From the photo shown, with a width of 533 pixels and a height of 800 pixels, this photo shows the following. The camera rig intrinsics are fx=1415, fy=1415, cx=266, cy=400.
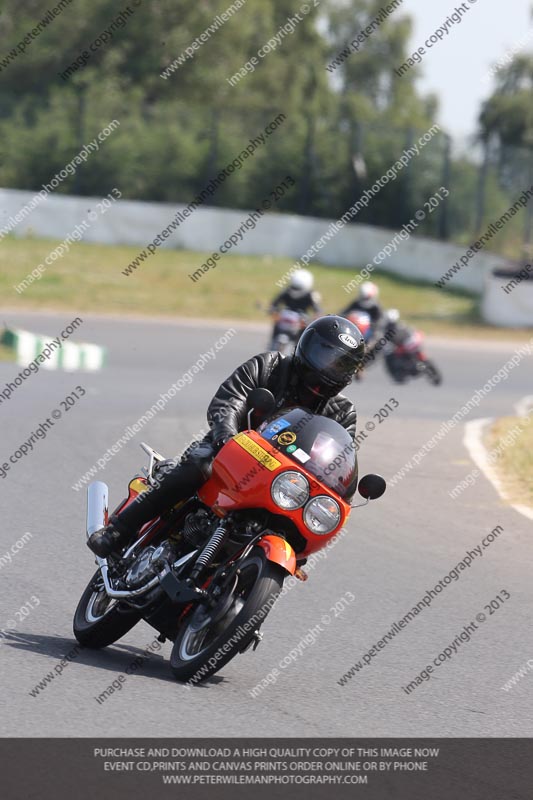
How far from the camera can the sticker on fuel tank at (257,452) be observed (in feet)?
18.8

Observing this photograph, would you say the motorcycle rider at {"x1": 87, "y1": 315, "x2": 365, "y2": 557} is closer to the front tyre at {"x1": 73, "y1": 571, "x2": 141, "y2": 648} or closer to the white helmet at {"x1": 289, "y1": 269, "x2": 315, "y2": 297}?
the front tyre at {"x1": 73, "y1": 571, "x2": 141, "y2": 648}

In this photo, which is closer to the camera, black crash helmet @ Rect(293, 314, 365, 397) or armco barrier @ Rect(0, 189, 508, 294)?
black crash helmet @ Rect(293, 314, 365, 397)

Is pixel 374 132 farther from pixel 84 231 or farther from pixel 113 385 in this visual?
pixel 113 385

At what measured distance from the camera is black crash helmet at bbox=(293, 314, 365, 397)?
6.28 metres

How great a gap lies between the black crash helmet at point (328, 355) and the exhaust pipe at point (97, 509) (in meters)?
1.11

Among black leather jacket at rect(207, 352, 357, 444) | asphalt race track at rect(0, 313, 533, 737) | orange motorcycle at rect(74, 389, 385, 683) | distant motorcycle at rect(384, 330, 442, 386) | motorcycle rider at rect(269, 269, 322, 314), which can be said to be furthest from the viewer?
distant motorcycle at rect(384, 330, 442, 386)

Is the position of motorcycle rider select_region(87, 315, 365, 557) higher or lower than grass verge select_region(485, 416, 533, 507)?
lower

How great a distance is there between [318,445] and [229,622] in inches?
32.8

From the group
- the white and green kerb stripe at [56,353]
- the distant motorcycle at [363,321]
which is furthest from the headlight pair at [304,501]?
the distant motorcycle at [363,321]

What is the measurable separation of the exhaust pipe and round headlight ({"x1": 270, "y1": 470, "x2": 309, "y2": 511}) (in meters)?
1.11
